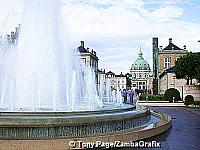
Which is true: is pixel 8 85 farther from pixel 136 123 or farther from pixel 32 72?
pixel 136 123

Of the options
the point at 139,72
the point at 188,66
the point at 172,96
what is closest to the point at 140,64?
the point at 139,72

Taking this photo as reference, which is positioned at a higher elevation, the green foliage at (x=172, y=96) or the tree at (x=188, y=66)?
the tree at (x=188, y=66)

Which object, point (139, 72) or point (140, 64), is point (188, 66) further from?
point (140, 64)

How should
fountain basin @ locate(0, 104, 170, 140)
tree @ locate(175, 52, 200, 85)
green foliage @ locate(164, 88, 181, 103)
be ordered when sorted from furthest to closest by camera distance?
tree @ locate(175, 52, 200, 85), green foliage @ locate(164, 88, 181, 103), fountain basin @ locate(0, 104, 170, 140)

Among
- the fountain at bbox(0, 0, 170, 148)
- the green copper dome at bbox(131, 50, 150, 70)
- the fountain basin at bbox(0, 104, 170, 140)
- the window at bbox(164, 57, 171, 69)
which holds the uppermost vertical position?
the green copper dome at bbox(131, 50, 150, 70)

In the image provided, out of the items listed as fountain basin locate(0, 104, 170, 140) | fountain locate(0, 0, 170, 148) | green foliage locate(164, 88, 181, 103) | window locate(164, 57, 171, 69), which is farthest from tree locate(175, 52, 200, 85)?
fountain basin locate(0, 104, 170, 140)

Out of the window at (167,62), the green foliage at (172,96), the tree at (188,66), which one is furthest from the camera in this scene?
the window at (167,62)

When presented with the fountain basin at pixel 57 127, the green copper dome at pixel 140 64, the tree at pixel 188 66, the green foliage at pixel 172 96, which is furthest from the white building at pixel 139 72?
the fountain basin at pixel 57 127

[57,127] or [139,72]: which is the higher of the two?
[139,72]

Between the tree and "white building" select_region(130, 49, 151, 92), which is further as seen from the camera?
"white building" select_region(130, 49, 151, 92)

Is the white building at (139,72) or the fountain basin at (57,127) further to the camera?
the white building at (139,72)

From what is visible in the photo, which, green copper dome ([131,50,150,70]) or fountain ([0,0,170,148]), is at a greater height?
green copper dome ([131,50,150,70])

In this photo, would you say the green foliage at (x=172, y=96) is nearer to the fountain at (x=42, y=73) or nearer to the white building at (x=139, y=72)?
the fountain at (x=42, y=73)

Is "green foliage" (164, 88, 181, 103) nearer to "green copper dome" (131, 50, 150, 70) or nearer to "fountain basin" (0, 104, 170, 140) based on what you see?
"fountain basin" (0, 104, 170, 140)
